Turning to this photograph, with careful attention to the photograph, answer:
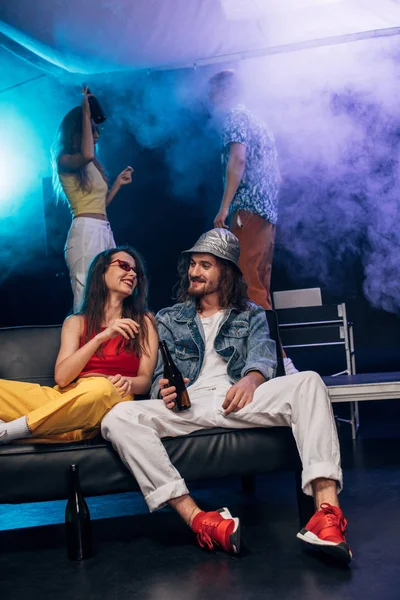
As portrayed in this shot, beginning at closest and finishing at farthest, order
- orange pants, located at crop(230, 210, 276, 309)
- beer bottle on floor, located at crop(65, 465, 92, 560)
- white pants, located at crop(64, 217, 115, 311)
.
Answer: beer bottle on floor, located at crop(65, 465, 92, 560), white pants, located at crop(64, 217, 115, 311), orange pants, located at crop(230, 210, 276, 309)

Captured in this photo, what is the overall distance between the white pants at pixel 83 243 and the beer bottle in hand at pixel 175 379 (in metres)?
2.25

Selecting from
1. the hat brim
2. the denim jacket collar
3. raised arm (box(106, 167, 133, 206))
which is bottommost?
the denim jacket collar

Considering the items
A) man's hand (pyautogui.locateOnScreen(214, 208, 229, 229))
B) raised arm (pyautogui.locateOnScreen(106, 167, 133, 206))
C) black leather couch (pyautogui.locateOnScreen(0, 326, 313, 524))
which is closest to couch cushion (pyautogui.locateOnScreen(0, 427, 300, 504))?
black leather couch (pyautogui.locateOnScreen(0, 326, 313, 524))

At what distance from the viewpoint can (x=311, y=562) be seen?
6.31ft

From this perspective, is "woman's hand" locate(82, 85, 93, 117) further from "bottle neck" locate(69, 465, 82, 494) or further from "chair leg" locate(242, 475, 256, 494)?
"bottle neck" locate(69, 465, 82, 494)

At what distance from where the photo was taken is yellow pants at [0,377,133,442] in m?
2.13

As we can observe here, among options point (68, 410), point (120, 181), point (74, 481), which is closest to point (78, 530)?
point (74, 481)

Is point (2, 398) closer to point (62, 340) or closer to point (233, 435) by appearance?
point (62, 340)

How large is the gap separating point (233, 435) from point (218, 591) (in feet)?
1.92

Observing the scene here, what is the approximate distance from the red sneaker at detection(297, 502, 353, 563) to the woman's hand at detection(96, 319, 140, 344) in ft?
2.98

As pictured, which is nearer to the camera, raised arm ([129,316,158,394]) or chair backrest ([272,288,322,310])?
raised arm ([129,316,158,394])

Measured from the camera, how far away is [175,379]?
2.37 m

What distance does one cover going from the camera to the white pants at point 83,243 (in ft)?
15.3

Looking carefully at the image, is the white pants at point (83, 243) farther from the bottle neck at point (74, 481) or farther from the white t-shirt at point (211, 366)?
the bottle neck at point (74, 481)
